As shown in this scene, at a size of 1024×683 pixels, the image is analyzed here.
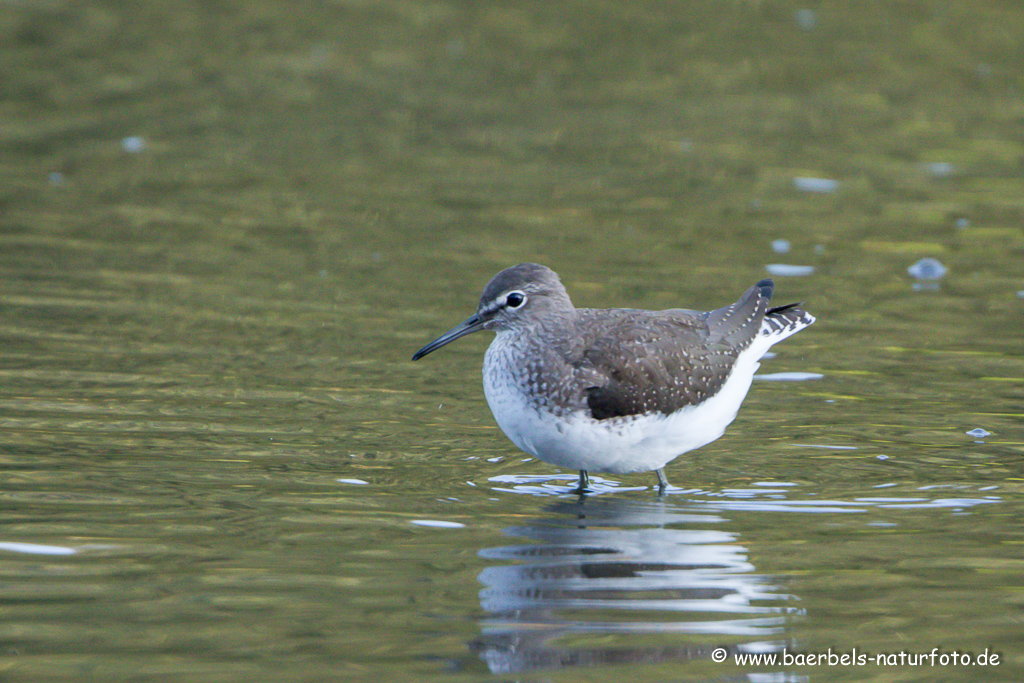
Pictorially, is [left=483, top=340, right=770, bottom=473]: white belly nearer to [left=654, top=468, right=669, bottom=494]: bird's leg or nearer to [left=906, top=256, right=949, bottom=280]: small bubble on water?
[left=654, top=468, right=669, bottom=494]: bird's leg

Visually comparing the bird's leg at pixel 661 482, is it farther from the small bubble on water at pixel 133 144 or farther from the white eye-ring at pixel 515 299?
the small bubble on water at pixel 133 144

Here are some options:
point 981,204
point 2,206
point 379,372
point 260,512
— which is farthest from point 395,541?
point 981,204

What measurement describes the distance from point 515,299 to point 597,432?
1053 mm

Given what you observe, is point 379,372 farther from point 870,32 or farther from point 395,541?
point 870,32

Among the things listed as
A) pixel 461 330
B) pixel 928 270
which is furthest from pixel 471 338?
pixel 928 270

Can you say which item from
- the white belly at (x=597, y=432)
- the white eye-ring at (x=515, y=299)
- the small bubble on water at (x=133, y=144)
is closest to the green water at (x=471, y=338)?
the small bubble on water at (x=133, y=144)

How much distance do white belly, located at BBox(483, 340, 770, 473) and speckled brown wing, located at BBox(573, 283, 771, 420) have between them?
0.25 ft

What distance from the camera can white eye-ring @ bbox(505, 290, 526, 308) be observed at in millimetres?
8531

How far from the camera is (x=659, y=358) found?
8398 millimetres

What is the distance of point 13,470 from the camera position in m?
8.16

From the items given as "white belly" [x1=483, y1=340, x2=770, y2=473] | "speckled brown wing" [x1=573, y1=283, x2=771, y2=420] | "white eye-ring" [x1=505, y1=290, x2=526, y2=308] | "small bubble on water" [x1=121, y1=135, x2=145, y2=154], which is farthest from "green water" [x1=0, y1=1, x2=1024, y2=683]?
"white eye-ring" [x1=505, y1=290, x2=526, y2=308]

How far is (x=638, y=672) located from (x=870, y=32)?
58.8ft

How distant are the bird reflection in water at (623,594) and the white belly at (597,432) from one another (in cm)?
29

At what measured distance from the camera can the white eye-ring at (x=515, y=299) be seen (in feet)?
28.0
